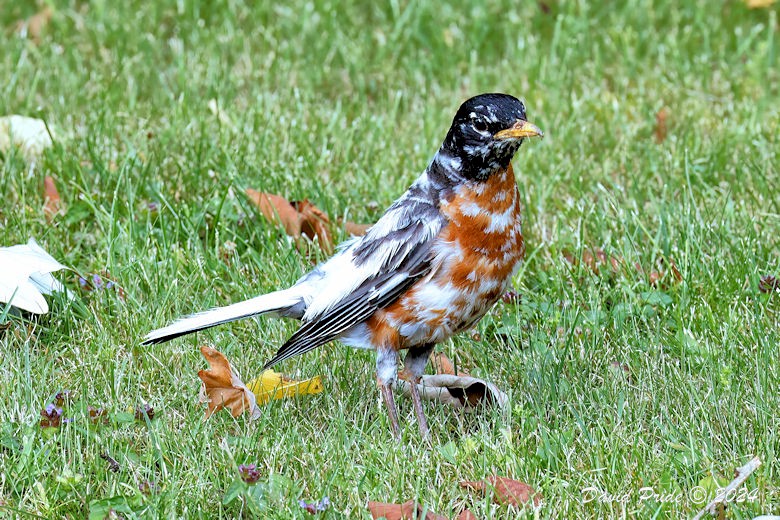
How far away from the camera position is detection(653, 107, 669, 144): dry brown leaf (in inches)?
259

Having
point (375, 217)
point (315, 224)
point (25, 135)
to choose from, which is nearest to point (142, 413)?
point (315, 224)

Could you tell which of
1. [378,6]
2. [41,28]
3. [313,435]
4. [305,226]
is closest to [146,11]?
[41,28]

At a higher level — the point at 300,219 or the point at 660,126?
the point at 660,126

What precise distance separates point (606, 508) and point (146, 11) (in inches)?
212

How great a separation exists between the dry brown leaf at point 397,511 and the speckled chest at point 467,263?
2.36 ft

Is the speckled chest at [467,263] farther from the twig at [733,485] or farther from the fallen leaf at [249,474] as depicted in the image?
the twig at [733,485]

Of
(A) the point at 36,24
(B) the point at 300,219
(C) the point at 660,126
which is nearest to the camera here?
(B) the point at 300,219

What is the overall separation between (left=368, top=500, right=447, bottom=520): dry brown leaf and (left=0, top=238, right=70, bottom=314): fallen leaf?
174 centimetres

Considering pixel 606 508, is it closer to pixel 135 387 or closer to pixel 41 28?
pixel 135 387

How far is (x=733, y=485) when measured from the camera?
3398mm

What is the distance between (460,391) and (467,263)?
660 millimetres

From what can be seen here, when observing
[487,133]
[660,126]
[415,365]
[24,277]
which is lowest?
[415,365]

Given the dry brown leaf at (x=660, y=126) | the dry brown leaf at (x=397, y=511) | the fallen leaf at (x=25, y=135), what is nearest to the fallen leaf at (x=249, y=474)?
the dry brown leaf at (x=397, y=511)

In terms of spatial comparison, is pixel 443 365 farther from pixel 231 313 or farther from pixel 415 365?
pixel 231 313
